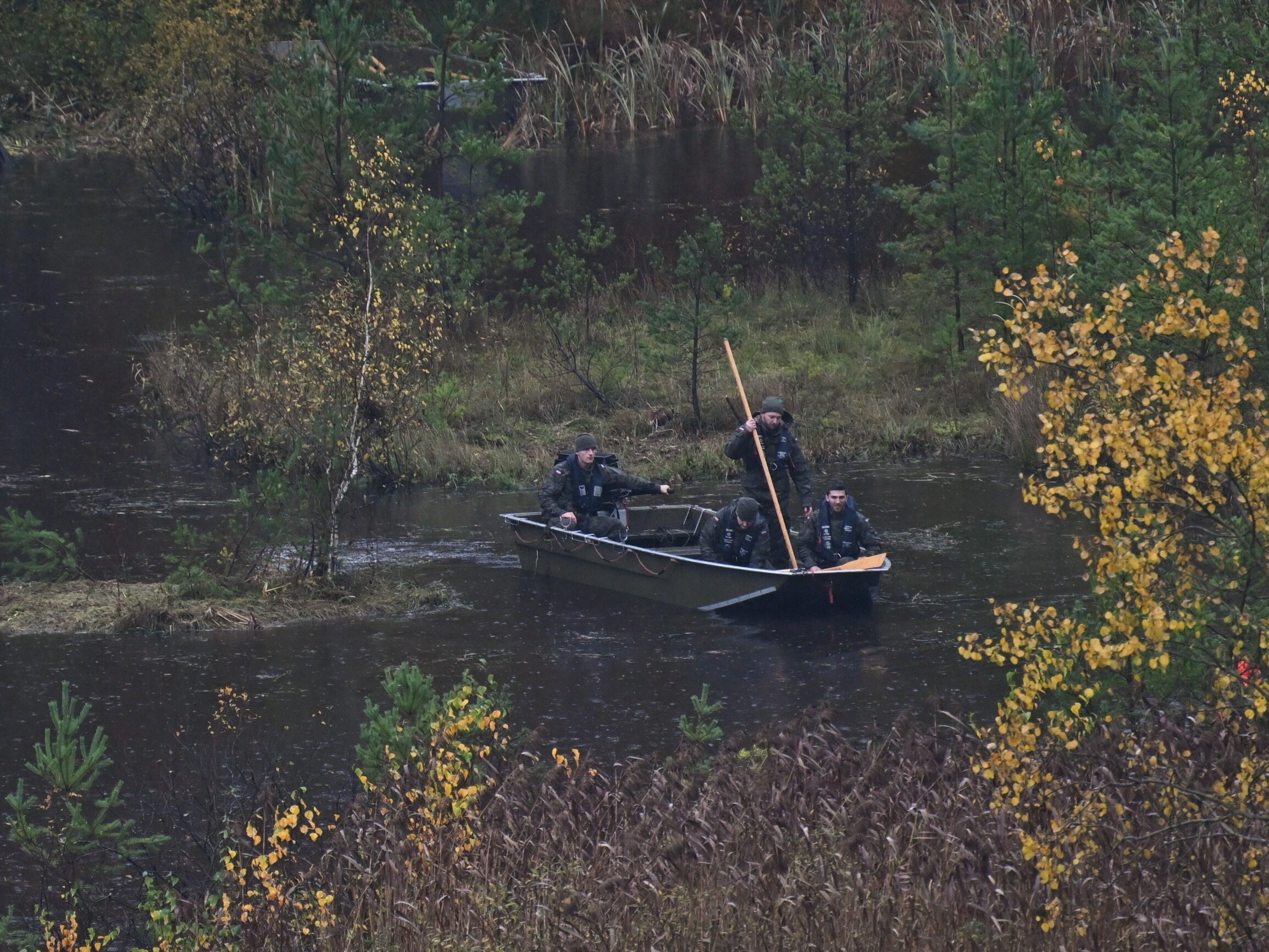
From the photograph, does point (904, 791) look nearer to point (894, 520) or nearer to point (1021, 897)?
point (1021, 897)

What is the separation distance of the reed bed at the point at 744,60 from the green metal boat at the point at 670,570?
79.1 feet

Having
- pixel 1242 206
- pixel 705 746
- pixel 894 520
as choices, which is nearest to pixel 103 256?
pixel 894 520

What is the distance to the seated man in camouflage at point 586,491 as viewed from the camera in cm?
1734

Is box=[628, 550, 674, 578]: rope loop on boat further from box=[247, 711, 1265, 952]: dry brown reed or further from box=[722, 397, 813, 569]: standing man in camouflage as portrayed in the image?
box=[247, 711, 1265, 952]: dry brown reed

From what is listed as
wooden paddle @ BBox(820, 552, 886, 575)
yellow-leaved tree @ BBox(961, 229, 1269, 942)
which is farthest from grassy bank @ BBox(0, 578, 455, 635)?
yellow-leaved tree @ BBox(961, 229, 1269, 942)

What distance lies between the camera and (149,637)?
16047 mm

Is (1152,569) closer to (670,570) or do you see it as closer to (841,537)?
(841,537)

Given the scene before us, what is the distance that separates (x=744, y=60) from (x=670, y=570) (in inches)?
1110

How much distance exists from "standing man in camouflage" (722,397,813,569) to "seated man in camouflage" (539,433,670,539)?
0.81 metres

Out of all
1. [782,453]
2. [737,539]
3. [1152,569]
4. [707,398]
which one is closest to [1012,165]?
[707,398]

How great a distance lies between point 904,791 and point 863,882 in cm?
145

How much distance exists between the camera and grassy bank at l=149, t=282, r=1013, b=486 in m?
22.2

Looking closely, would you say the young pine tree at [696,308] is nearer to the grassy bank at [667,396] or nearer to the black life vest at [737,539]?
the grassy bank at [667,396]

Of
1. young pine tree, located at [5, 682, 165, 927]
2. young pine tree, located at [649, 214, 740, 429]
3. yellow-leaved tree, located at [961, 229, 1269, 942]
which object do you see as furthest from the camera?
young pine tree, located at [649, 214, 740, 429]
